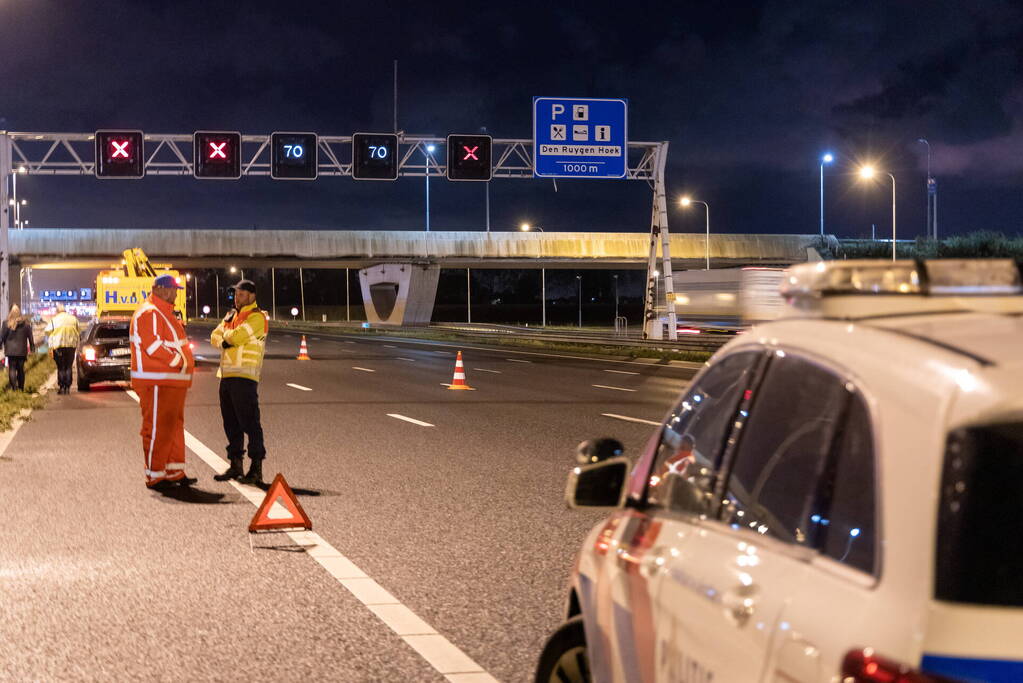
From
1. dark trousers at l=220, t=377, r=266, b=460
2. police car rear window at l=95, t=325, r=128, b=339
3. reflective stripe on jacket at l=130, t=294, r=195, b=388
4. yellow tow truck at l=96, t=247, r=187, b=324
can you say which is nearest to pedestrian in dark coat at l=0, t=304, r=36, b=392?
police car rear window at l=95, t=325, r=128, b=339

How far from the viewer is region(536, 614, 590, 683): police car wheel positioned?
4145 millimetres

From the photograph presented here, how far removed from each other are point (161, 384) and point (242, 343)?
815 mm

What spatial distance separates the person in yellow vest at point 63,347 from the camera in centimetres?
2559

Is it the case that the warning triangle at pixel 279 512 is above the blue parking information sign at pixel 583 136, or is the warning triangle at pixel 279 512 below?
below

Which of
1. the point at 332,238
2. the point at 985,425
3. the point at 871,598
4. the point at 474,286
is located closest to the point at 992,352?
the point at 985,425

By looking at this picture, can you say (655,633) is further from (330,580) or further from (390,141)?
(390,141)

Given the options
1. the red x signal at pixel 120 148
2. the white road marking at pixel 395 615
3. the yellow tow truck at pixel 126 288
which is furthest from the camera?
the red x signal at pixel 120 148

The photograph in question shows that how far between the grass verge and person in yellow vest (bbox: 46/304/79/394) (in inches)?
20.8

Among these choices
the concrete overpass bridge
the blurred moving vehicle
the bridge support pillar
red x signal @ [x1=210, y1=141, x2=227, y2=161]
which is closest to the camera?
red x signal @ [x1=210, y1=141, x2=227, y2=161]

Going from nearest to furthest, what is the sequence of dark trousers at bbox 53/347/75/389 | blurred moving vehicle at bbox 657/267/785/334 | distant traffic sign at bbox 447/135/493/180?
dark trousers at bbox 53/347/75/389 < distant traffic sign at bbox 447/135/493/180 < blurred moving vehicle at bbox 657/267/785/334

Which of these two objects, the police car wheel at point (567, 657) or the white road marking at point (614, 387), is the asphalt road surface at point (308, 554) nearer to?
the police car wheel at point (567, 657)

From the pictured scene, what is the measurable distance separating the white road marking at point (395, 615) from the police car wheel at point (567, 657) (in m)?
1.43

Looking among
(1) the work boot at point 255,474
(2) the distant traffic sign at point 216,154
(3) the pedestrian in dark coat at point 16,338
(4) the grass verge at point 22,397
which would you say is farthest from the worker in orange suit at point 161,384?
(2) the distant traffic sign at point 216,154

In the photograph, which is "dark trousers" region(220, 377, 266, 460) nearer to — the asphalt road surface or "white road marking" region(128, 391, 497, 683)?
the asphalt road surface
